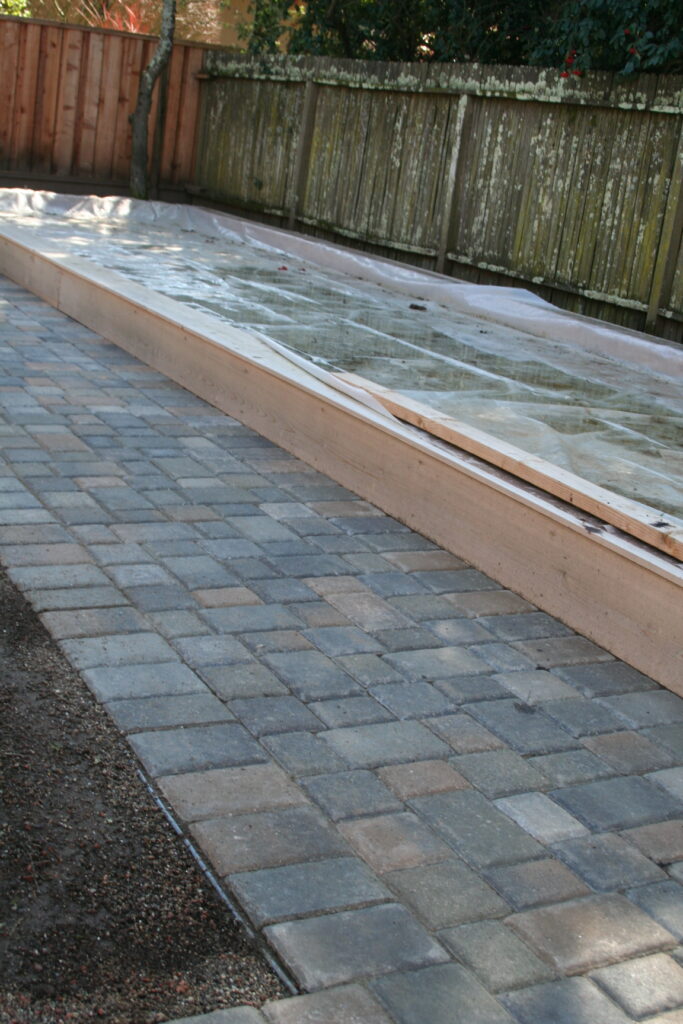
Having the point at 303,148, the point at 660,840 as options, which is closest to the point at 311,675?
the point at 660,840

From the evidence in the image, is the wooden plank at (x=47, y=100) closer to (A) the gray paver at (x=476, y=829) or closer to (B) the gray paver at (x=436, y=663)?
(B) the gray paver at (x=436, y=663)

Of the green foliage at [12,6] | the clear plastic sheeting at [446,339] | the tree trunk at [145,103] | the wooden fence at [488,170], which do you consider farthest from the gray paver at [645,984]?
the green foliage at [12,6]

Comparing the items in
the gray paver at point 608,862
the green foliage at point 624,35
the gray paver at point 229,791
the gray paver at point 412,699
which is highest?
the green foliage at point 624,35

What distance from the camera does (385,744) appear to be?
Result: 2.54m

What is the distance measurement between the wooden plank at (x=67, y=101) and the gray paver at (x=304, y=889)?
11.5 meters

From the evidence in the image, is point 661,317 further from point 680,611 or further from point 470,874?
point 470,874

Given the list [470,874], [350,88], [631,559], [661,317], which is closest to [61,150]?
[350,88]

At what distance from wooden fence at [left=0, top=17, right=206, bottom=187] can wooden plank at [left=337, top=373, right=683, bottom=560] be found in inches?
352

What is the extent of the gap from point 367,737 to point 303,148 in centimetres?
898

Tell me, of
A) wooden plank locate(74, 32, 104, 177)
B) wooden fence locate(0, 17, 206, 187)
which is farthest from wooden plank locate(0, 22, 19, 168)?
wooden plank locate(74, 32, 104, 177)

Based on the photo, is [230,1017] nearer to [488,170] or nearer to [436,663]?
[436,663]

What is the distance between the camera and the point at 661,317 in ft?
22.9

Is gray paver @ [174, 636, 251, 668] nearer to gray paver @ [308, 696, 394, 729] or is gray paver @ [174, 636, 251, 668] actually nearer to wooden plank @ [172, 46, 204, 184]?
gray paver @ [308, 696, 394, 729]

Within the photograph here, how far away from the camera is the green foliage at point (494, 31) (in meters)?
7.31
